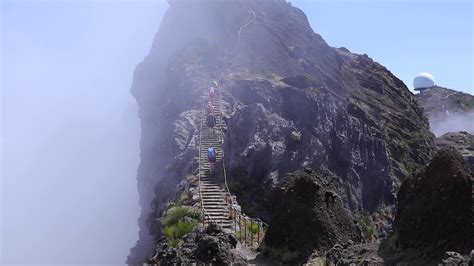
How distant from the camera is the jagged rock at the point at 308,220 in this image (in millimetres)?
15547

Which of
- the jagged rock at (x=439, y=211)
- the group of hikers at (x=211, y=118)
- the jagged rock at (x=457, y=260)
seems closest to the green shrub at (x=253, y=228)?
the group of hikers at (x=211, y=118)

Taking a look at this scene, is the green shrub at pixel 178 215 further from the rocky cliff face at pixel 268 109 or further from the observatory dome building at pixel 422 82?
the observatory dome building at pixel 422 82

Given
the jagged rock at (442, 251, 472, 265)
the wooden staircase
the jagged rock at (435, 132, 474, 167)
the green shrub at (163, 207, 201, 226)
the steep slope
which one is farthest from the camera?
the steep slope

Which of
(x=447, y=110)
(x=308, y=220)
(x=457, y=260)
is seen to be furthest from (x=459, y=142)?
(x=457, y=260)

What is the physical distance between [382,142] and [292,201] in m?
33.4

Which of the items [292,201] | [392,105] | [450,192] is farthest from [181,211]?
[392,105]

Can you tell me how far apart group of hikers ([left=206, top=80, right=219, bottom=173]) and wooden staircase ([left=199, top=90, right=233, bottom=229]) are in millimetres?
225

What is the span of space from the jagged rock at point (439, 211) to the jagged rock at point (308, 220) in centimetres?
260

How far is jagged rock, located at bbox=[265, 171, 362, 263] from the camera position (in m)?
15.5

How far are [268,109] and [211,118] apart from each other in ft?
16.9

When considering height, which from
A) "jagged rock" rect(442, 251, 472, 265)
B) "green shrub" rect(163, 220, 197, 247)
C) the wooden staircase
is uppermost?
the wooden staircase

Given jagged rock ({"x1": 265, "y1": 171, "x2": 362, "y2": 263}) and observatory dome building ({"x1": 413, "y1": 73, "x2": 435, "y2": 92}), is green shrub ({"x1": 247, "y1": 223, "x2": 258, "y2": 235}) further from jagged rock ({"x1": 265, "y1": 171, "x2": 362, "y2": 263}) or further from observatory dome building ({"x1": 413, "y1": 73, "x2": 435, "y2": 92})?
A: observatory dome building ({"x1": 413, "y1": 73, "x2": 435, "y2": 92})

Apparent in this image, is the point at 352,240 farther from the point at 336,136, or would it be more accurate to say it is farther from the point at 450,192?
the point at 336,136

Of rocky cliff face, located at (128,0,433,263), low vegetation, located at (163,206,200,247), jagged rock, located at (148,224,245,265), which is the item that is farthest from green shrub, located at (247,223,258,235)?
jagged rock, located at (148,224,245,265)
